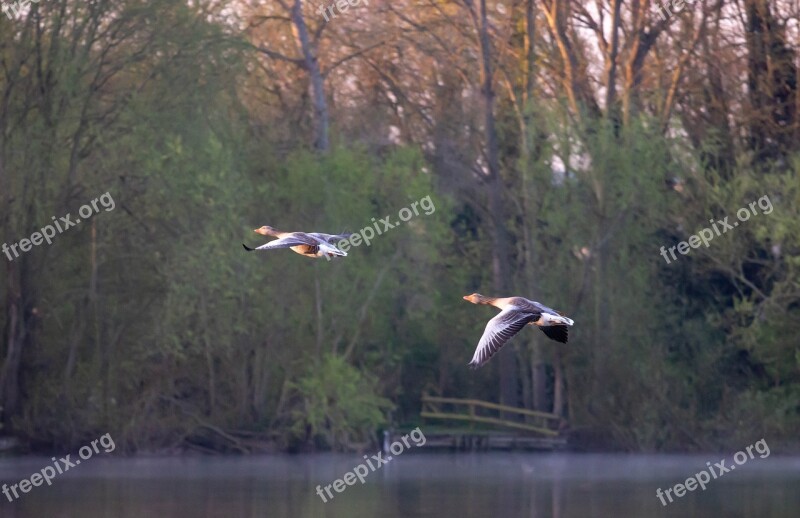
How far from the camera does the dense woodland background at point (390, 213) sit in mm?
33094

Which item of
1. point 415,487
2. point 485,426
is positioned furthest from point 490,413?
point 415,487

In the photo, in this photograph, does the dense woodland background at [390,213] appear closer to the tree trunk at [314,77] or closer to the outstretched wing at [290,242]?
the tree trunk at [314,77]

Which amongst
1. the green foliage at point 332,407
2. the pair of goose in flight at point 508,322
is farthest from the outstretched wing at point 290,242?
the green foliage at point 332,407

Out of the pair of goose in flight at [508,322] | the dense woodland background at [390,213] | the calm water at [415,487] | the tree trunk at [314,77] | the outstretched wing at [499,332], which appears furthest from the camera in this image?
the tree trunk at [314,77]

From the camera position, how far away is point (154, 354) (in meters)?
33.8

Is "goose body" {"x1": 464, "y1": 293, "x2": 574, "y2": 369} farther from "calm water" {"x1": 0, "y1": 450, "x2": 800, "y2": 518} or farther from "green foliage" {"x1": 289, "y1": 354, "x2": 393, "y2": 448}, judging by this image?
"green foliage" {"x1": 289, "y1": 354, "x2": 393, "y2": 448}

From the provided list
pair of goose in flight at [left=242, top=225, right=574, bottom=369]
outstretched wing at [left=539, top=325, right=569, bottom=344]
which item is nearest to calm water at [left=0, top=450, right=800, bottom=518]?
pair of goose in flight at [left=242, top=225, right=574, bottom=369]

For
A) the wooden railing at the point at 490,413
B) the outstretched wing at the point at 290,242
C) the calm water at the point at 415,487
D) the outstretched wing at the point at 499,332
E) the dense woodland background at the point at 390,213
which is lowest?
the calm water at the point at 415,487

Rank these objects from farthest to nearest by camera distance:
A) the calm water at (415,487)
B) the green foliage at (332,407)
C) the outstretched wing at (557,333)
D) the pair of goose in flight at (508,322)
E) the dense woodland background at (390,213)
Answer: the green foliage at (332,407) → the dense woodland background at (390,213) → the calm water at (415,487) → the outstretched wing at (557,333) → the pair of goose in flight at (508,322)

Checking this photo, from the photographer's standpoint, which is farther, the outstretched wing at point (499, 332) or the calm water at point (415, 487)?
the calm water at point (415, 487)

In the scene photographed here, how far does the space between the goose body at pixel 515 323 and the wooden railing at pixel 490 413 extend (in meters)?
21.5

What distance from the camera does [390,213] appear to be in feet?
121

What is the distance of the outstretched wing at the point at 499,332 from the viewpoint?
14.4 metres

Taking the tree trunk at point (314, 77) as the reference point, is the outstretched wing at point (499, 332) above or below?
below
